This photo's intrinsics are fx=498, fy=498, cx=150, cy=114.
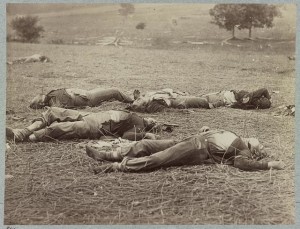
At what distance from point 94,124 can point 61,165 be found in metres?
0.63

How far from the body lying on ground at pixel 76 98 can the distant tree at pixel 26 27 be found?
82 centimetres

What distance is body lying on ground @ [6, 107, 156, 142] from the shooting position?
6.04m

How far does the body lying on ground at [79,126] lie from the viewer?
604cm

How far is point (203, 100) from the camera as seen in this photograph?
660 cm

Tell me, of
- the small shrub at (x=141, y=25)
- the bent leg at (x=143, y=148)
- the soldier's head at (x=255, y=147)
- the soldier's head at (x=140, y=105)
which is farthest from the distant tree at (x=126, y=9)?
the soldier's head at (x=255, y=147)

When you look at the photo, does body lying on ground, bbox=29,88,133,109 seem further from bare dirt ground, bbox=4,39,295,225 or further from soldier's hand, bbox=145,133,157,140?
soldier's hand, bbox=145,133,157,140

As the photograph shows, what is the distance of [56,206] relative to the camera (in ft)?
18.8

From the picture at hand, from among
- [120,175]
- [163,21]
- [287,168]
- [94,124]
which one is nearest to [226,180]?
[287,168]

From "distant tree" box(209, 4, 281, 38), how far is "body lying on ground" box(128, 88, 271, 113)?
87 centimetres

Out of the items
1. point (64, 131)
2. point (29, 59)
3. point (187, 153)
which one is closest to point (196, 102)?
point (187, 153)

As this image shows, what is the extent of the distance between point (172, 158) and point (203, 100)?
3.96 ft

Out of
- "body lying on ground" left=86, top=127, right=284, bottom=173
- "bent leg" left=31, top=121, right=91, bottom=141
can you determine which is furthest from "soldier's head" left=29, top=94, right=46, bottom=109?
"body lying on ground" left=86, top=127, right=284, bottom=173

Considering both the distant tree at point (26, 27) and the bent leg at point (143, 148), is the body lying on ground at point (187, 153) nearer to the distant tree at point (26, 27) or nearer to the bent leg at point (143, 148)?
the bent leg at point (143, 148)

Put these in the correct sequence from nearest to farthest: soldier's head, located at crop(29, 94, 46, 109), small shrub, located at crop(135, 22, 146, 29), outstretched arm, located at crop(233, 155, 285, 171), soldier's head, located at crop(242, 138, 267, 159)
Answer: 1. outstretched arm, located at crop(233, 155, 285, 171)
2. soldier's head, located at crop(242, 138, 267, 159)
3. soldier's head, located at crop(29, 94, 46, 109)
4. small shrub, located at crop(135, 22, 146, 29)
